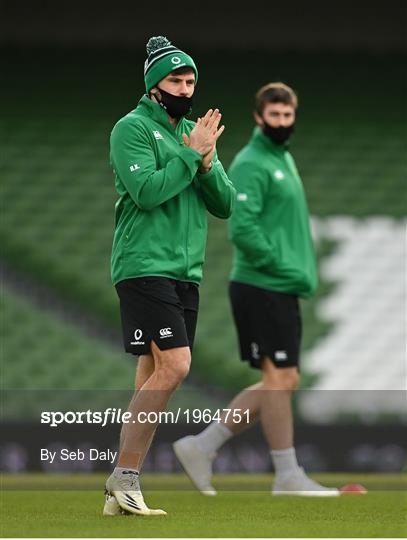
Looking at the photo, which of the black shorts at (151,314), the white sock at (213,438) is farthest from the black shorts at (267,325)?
the black shorts at (151,314)

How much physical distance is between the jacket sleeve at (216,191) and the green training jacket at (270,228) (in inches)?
59.7

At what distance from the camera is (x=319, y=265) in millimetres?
11438

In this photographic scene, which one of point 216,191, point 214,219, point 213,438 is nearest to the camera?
point 216,191

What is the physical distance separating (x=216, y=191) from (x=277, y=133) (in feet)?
6.46

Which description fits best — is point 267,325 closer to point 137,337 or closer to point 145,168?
point 137,337

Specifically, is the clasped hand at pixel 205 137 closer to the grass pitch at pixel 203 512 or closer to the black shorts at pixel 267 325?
the grass pitch at pixel 203 512

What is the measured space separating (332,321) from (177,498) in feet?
16.6

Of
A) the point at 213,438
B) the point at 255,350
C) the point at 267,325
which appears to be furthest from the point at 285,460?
the point at 267,325

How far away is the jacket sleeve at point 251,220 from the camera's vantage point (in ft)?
21.6

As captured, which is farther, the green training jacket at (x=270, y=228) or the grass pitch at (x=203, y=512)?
the green training jacket at (x=270, y=228)

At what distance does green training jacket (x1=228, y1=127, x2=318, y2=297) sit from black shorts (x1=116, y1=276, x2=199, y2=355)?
5.78ft

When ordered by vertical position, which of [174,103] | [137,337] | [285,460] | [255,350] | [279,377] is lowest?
[285,460]

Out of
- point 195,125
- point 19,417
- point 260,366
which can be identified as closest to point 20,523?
point 195,125

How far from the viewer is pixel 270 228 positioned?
6738mm
